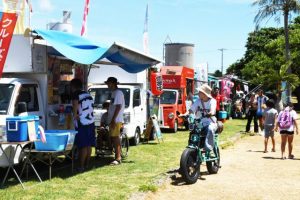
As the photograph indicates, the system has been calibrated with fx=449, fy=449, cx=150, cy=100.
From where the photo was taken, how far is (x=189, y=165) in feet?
26.6

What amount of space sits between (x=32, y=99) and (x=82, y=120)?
104cm

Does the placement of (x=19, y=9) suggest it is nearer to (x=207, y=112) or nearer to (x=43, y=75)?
(x=43, y=75)

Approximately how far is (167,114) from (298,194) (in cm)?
1044

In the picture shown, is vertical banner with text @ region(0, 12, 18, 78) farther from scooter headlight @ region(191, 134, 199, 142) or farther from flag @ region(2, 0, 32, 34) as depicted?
scooter headlight @ region(191, 134, 199, 142)

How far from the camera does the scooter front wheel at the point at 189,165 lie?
7.89 metres

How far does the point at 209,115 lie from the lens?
28.0 feet

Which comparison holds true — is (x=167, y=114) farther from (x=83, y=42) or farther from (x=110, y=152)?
(x=83, y=42)

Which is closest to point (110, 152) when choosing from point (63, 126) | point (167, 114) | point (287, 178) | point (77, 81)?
point (63, 126)

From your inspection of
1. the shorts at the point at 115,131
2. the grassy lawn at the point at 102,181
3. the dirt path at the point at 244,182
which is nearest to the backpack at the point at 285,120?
the dirt path at the point at 244,182

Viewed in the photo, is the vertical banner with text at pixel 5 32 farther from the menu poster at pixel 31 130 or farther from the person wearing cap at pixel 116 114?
the person wearing cap at pixel 116 114

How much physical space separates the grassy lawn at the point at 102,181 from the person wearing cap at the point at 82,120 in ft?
1.56

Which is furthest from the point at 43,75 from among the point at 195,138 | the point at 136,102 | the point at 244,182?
the point at 136,102

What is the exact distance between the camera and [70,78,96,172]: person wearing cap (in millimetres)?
8742

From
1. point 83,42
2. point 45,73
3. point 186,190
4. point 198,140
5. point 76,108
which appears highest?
point 83,42
